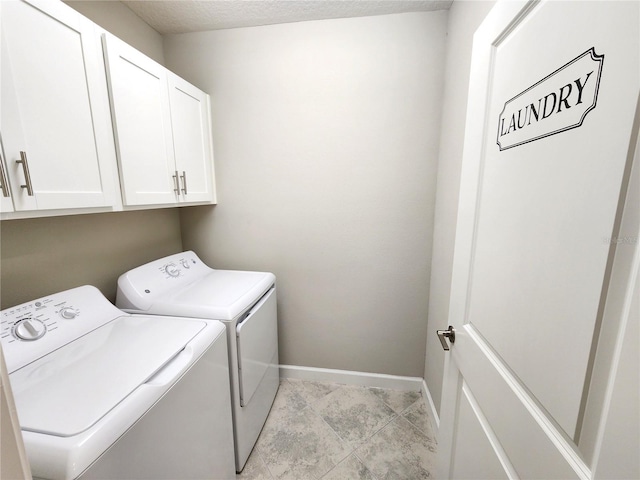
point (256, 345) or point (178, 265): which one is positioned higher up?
point (178, 265)

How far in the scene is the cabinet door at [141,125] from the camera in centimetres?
115

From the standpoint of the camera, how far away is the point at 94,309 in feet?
3.84

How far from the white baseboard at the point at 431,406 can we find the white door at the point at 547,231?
959mm

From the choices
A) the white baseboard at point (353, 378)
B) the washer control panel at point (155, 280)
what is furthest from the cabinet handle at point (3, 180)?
the white baseboard at point (353, 378)

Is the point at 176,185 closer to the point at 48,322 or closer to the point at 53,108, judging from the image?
the point at 53,108

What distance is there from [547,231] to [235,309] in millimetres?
1244

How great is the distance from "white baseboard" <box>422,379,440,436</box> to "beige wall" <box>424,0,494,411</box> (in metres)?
0.05

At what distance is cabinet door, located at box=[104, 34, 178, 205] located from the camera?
3.78 feet

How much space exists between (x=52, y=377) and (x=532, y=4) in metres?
1.61

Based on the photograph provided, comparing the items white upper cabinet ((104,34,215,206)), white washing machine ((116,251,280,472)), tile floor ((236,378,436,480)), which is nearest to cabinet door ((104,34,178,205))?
white upper cabinet ((104,34,215,206))

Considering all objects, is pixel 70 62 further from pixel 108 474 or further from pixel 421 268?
pixel 421 268

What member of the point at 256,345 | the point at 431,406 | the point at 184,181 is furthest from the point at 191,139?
the point at 431,406

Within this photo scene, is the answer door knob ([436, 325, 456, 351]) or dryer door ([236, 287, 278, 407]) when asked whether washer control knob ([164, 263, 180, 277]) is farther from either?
door knob ([436, 325, 456, 351])

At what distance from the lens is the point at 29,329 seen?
3.11ft
